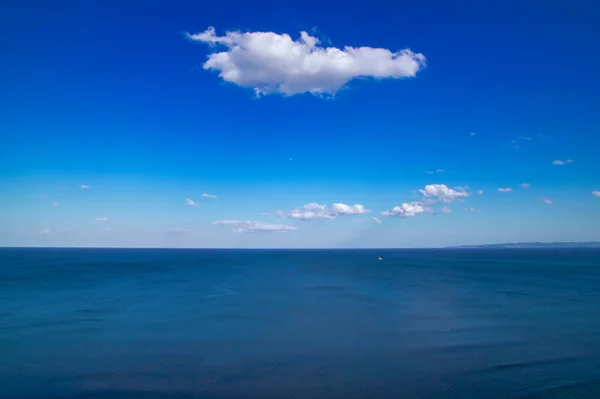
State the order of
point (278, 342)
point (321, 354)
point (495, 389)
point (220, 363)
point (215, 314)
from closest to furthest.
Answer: point (495, 389), point (220, 363), point (321, 354), point (278, 342), point (215, 314)

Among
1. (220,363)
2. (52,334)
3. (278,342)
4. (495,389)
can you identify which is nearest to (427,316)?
(278,342)

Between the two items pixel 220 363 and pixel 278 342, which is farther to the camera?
pixel 278 342

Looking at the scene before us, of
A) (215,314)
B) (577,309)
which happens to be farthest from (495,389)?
(577,309)

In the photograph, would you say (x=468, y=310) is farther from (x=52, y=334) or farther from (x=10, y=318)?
(x=10, y=318)

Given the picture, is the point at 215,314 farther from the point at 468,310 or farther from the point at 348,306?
the point at 468,310

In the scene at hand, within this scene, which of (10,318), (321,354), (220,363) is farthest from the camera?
(10,318)

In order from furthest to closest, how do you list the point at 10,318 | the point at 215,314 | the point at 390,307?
the point at 390,307 < the point at 215,314 < the point at 10,318

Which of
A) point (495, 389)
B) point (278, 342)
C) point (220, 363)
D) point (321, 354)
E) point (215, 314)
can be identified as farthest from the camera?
point (215, 314)

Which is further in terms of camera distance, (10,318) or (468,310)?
(468,310)
